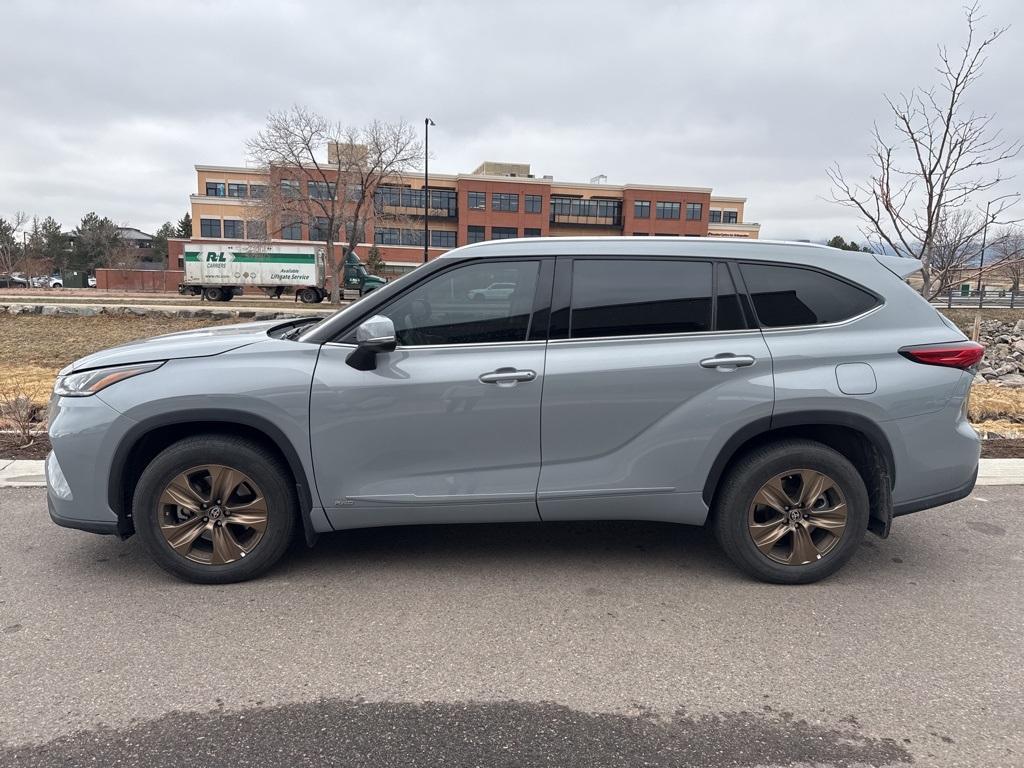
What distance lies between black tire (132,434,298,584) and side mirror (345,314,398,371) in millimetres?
687

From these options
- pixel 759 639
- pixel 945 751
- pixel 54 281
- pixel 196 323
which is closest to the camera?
pixel 945 751

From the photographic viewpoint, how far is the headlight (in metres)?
3.54

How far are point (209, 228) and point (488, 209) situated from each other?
1090 inches

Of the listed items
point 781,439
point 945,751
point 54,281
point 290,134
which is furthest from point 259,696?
point 54,281

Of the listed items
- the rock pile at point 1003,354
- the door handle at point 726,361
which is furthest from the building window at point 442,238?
the door handle at point 726,361

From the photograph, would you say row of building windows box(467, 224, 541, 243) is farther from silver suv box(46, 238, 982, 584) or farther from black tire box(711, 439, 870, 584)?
black tire box(711, 439, 870, 584)

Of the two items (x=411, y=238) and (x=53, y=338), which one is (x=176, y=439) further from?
(x=411, y=238)

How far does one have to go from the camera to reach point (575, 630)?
3279 mm

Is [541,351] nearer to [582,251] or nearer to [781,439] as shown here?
[582,251]

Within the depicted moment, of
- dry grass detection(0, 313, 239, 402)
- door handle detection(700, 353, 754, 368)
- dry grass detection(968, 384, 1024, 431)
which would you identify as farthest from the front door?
dry grass detection(968, 384, 1024, 431)

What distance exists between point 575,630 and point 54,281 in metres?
77.5

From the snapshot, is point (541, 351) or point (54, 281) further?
point (54, 281)

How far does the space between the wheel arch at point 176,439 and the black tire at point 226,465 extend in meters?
0.05

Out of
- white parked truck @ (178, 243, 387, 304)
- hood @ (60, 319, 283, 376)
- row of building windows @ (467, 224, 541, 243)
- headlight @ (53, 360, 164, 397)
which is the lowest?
headlight @ (53, 360, 164, 397)
